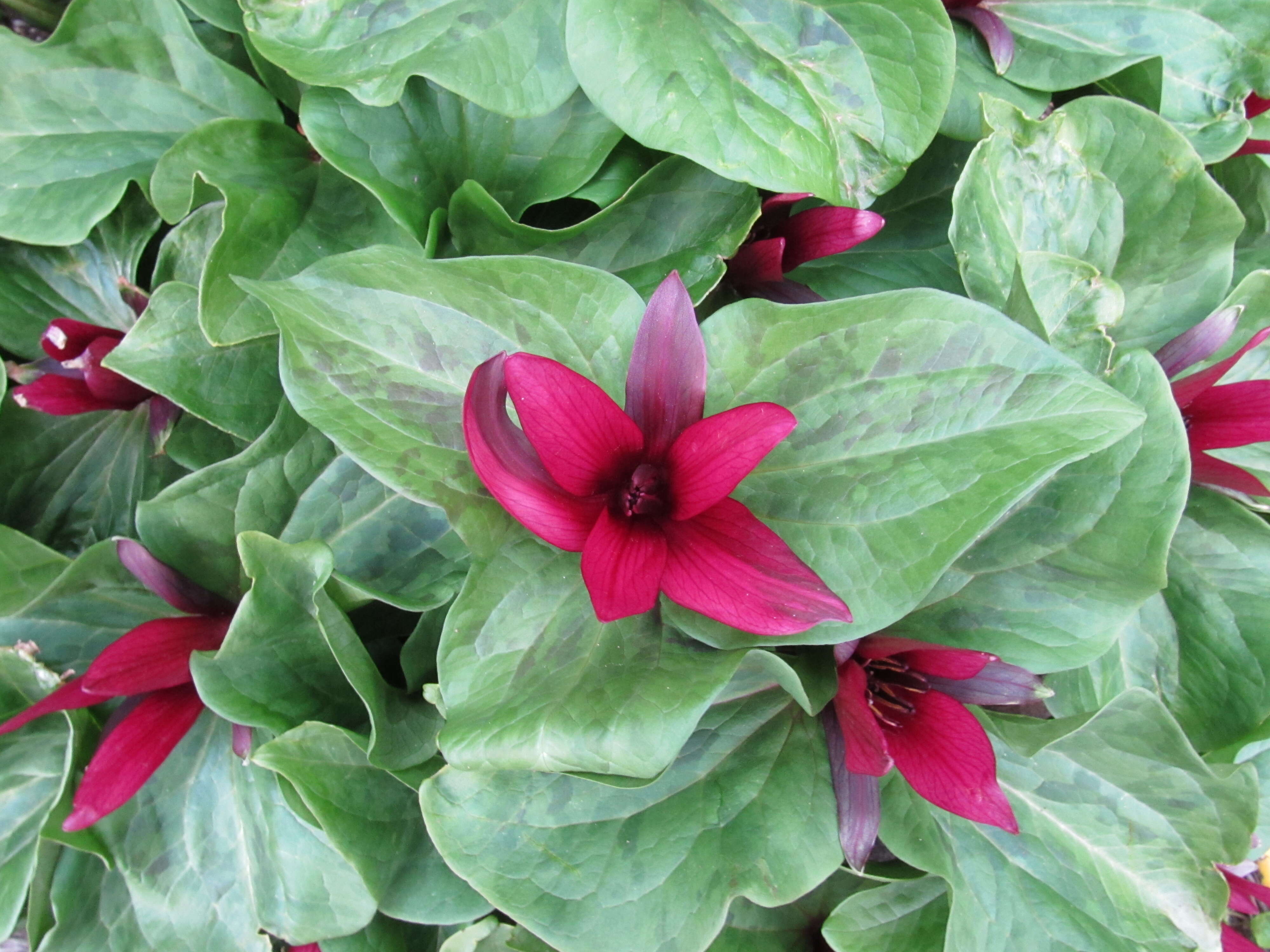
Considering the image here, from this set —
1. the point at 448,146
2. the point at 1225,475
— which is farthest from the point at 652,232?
the point at 1225,475

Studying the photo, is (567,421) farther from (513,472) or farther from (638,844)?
(638,844)

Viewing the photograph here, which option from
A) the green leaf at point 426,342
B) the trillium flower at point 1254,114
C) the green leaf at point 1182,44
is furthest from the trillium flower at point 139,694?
the trillium flower at point 1254,114

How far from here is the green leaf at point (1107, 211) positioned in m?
0.69

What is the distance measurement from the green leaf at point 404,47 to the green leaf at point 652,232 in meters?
0.09

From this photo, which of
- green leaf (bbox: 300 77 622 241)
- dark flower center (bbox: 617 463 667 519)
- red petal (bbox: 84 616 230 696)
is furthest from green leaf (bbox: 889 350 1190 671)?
red petal (bbox: 84 616 230 696)

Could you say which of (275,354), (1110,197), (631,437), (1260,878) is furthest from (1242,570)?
(275,354)

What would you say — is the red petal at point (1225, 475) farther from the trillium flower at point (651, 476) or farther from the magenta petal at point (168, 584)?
the magenta petal at point (168, 584)

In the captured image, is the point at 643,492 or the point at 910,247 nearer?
the point at 643,492

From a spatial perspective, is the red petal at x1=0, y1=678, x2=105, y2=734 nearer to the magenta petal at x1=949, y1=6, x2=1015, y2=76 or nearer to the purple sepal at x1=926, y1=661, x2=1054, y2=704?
the purple sepal at x1=926, y1=661, x2=1054, y2=704

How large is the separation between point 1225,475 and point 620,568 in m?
0.54

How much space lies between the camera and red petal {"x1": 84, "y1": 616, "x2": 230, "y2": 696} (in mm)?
621

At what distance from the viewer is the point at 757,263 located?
2.35 feet

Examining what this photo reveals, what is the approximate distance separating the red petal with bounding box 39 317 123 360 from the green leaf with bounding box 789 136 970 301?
2.14 feet

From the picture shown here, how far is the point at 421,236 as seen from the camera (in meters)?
0.72
